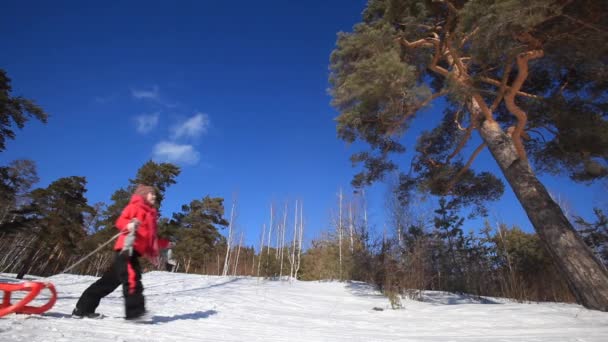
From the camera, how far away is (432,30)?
21.6 ft

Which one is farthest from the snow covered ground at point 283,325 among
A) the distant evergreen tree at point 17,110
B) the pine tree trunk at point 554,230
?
the distant evergreen tree at point 17,110

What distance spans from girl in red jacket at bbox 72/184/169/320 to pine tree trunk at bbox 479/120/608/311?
574 cm

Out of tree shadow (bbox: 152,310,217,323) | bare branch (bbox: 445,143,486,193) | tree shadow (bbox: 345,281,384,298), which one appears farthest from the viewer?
tree shadow (bbox: 345,281,384,298)

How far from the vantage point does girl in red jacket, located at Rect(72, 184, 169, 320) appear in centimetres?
258

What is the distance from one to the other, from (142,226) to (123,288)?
0.58 m

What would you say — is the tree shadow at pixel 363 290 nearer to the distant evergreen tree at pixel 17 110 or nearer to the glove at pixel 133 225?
the glove at pixel 133 225

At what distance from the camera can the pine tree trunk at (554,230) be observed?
404cm

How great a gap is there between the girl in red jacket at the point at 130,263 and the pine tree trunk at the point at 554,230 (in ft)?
18.8

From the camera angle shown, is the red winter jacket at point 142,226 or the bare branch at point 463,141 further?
the bare branch at point 463,141

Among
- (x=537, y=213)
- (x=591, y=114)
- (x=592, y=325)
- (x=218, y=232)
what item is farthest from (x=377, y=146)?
(x=218, y=232)

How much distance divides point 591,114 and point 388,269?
552 centimetres

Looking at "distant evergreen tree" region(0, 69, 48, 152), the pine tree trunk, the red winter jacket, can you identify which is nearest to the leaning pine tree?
the pine tree trunk

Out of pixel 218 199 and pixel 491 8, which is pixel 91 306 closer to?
pixel 491 8

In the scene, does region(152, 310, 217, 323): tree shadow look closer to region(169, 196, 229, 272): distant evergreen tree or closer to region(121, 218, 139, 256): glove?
region(121, 218, 139, 256): glove
